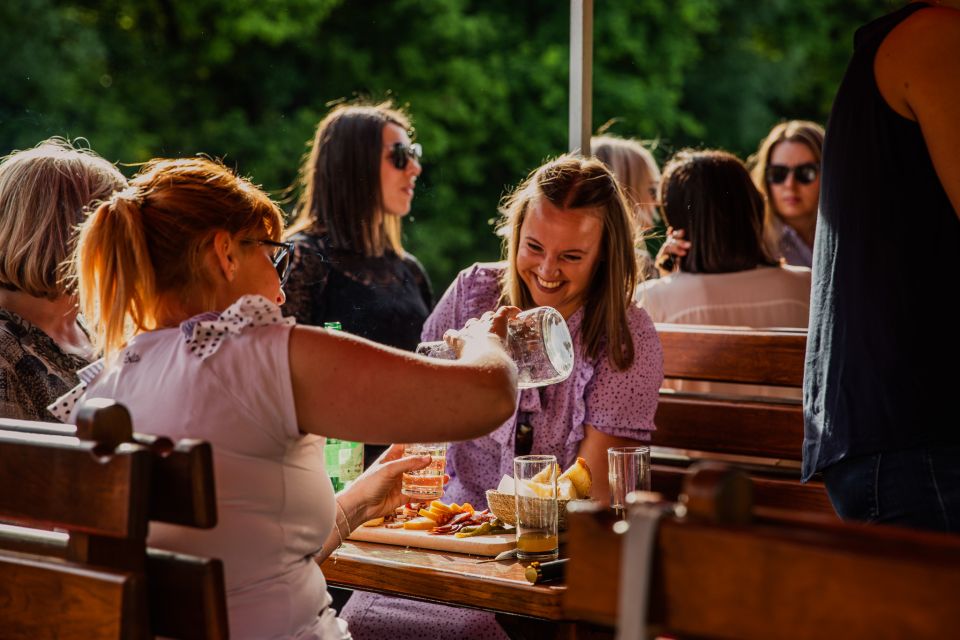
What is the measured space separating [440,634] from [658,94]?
9.50m

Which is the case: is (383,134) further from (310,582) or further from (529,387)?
(310,582)

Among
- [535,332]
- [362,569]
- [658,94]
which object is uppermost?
[658,94]

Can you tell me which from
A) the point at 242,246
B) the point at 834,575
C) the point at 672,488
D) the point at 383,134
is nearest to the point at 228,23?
the point at 383,134

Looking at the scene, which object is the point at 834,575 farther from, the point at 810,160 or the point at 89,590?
the point at 810,160

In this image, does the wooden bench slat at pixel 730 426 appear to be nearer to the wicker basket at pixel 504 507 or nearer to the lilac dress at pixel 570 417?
the lilac dress at pixel 570 417

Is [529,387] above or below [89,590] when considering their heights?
above

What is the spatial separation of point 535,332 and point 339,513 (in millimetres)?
572

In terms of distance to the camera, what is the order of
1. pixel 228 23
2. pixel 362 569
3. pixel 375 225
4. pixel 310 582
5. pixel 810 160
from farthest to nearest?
pixel 228 23
pixel 810 160
pixel 375 225
pixel 362 569
pixel 310 582

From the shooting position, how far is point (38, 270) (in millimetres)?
2469

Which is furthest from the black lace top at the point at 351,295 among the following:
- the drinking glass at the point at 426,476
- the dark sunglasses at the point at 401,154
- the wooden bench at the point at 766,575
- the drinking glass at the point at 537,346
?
the wooden bench at the point at 766,575

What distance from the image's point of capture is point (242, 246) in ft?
5.85

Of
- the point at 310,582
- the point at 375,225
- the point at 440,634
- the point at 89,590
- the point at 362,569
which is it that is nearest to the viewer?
the point at 89,590

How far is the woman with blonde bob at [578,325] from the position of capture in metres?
2.65

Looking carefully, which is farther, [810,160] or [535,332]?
[810,160]
